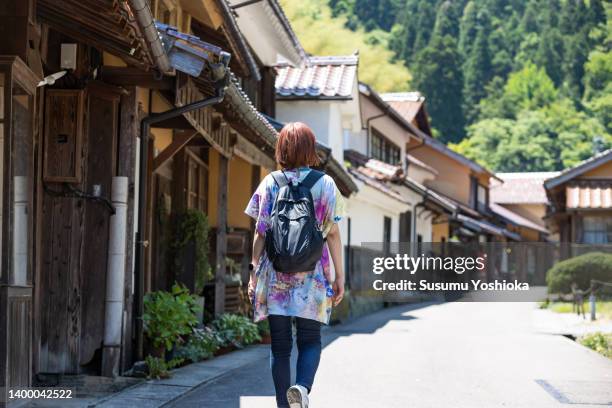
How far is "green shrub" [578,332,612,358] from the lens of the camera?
1389cm

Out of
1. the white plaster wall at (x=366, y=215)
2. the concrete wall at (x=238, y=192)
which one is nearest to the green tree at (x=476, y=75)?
the white plaster wall at (x=366, y=215)

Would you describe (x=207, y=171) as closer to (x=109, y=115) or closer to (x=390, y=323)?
(x=390, y=323)

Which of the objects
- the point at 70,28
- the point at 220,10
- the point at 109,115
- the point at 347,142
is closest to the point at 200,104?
the point at 109,115

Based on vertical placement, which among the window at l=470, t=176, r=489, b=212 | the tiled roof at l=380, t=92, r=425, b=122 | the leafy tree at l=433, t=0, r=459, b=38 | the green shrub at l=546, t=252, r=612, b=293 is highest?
the leafy tree at l=433, t=0, r=459, b=38

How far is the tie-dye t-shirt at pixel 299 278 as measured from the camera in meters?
5.89

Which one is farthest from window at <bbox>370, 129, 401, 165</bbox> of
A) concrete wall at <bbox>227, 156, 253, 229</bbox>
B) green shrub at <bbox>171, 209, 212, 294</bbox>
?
green shrub at <bbox>171, 209, 212, 294</bbox>

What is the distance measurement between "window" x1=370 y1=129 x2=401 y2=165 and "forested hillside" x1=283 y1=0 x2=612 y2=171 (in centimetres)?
3840

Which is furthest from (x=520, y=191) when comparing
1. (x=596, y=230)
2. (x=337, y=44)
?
(x=596, y=230)

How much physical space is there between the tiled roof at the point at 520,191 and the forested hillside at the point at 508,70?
41.0 feet

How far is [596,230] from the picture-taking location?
31.4 meters

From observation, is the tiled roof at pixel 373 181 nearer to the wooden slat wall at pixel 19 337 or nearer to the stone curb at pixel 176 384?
the stone curb at pixel 176 384

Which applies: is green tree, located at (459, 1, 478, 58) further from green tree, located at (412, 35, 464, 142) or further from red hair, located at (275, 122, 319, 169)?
red hair, located at (275, 122, 319, 169)

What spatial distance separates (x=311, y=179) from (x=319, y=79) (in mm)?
19493

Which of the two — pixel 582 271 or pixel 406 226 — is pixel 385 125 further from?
pixel 582 271
